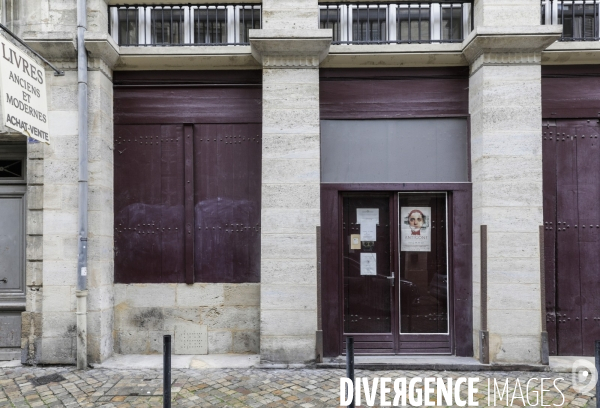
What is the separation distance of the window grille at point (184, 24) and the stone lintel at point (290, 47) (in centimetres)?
74

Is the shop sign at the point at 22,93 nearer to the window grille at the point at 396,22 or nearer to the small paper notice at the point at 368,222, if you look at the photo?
the window grille at the point at 396,22

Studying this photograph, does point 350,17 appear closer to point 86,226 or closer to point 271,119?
point 271,119

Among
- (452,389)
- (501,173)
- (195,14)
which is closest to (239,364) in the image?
(452,389)

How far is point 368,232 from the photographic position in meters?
6.58

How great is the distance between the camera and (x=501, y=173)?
614cm

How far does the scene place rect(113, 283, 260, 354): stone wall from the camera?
6629mm

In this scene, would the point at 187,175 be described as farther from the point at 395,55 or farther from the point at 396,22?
the point at 396,22

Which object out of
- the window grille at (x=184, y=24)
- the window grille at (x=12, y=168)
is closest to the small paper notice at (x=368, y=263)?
the window grille at (x=184, y=24)

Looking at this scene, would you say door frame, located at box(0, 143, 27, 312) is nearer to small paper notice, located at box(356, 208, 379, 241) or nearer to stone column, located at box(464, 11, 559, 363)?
small paper notice, located at box(356, 208, 379, 241)

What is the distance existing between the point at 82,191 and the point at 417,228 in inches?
191

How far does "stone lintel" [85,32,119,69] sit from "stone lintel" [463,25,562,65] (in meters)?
5.08

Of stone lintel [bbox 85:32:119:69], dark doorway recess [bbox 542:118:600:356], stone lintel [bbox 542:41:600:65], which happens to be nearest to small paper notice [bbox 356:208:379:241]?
dark doorway recess [bbox 542:118:600:356]

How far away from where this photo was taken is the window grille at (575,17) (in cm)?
662

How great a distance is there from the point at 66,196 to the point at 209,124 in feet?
7.51
